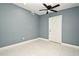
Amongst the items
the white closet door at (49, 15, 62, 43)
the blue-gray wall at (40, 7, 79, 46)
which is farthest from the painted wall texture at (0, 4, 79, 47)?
the white closet door at (49, 15, 62, 43)

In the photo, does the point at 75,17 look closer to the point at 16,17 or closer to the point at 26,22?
the point at 26,22

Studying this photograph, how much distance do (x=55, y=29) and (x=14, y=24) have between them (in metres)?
2.98

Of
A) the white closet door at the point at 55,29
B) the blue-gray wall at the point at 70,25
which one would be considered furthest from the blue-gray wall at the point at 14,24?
the blue-gray wall at the point at 70,25

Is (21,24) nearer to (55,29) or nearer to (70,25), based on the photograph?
(55,29)

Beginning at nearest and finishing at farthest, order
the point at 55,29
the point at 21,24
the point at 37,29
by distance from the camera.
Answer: the point at 21,24, the point at 55,29, the point at 37,29

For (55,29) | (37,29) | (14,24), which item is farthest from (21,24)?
(55,29)

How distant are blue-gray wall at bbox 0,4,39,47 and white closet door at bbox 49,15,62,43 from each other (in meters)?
1.49

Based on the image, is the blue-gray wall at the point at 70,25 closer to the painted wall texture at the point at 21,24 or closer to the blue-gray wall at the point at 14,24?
the painted wall texture at the point at 21,24

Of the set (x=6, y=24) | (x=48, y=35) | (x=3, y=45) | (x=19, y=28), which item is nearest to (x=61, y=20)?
(x=48, y=35)

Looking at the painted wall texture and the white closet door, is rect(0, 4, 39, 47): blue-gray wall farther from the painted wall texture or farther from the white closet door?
the white closet door

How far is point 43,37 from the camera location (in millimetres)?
6180

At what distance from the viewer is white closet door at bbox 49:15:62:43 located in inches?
191

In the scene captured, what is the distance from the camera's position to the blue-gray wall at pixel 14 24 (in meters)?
3.78

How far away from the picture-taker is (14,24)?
14.2 ft
